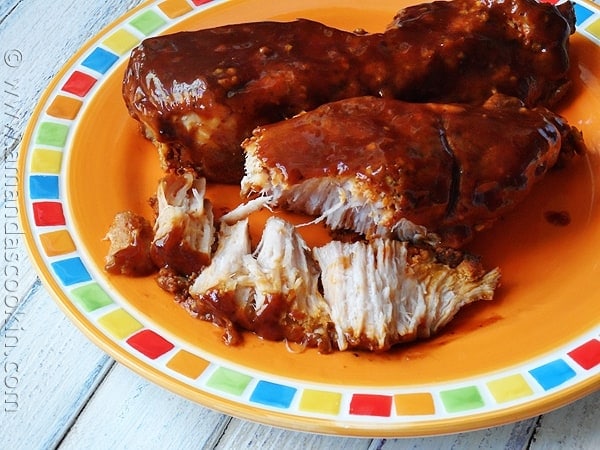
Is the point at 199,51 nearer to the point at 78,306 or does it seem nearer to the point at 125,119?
the point at 125,119

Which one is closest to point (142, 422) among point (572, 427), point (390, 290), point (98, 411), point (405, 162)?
point (98, 411)

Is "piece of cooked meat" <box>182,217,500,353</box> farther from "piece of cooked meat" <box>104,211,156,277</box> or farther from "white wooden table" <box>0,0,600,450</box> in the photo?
"white wooden table" <box>0,0,600,450</box>

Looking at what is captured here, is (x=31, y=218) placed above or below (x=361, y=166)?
below

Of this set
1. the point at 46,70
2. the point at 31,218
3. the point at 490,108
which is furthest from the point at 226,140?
the point at 46,70

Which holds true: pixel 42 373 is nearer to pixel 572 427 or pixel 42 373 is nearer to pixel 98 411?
pixel 98 411

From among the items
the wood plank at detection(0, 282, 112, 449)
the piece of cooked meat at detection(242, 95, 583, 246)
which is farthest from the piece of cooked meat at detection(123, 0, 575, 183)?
the wood plank at detection(0, 282, 112, 449)

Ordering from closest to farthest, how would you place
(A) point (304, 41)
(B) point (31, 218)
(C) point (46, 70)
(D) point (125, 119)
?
(B) point (31, 218) < (A) point (304, 41) < (D) point (125, 119) < (C) point (46, 70)
